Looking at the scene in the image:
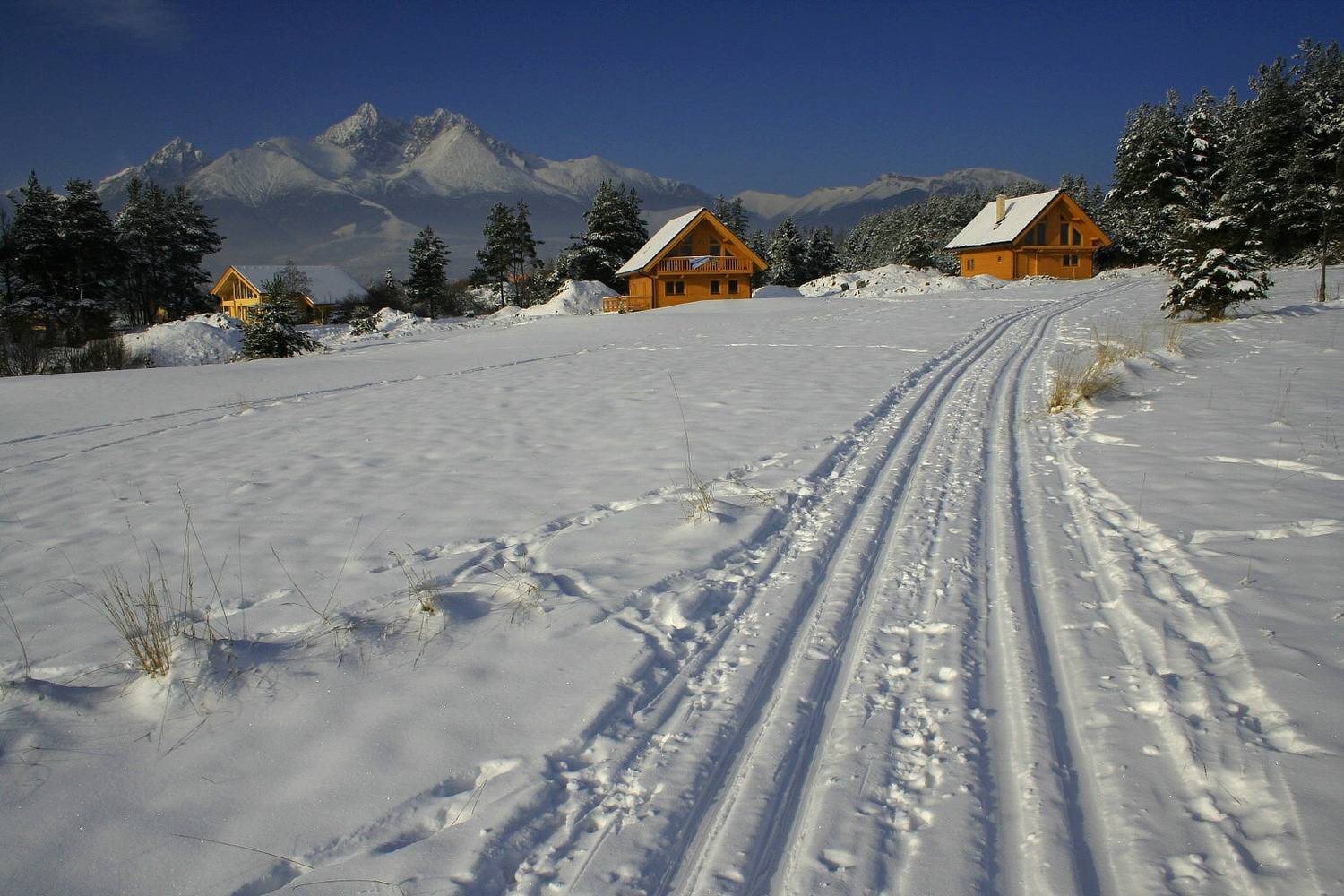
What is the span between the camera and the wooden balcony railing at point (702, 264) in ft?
148

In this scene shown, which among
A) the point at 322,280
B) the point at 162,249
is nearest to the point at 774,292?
the point at 322,280

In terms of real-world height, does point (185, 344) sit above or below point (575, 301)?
below

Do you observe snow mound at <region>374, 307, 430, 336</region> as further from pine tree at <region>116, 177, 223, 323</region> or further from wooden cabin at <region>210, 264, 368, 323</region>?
pine tree at <region>116, 177, 223, 323</region>

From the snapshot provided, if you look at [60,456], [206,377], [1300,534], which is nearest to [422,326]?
[206,377]

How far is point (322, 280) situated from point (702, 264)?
1566 inches

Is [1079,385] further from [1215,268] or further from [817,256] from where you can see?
[817,256]

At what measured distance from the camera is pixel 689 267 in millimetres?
45156

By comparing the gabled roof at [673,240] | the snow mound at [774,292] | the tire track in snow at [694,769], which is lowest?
the tire track in snow at [694,769]

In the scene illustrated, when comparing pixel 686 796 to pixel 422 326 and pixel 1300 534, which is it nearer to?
pixel 1300 534

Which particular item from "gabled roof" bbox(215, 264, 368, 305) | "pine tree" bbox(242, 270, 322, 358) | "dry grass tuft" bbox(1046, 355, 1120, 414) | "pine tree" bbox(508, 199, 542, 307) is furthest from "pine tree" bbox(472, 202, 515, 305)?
"dry grass tuft" bbox(1046, 355, 1120, 414)

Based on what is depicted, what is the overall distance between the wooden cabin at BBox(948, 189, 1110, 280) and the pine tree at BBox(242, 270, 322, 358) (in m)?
48.0

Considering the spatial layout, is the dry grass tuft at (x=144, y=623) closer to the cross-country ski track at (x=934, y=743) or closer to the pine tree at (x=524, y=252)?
the cross-country ski track at (x=934, y=743)

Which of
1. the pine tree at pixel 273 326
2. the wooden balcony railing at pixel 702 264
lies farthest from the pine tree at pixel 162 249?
the wooden balcony railing at pixel 702 264

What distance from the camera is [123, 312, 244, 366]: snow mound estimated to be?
29969 mm
